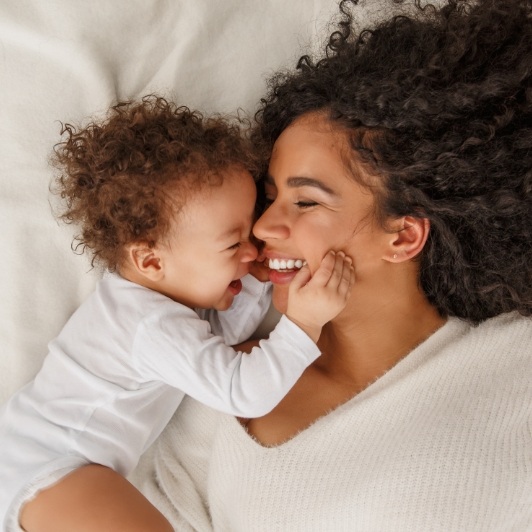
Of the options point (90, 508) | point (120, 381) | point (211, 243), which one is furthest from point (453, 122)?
point (90, 508)


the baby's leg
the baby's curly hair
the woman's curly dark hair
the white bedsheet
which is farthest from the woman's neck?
the white bedsheet

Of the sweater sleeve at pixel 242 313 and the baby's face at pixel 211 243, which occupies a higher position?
the baby's face at pixel 211 243

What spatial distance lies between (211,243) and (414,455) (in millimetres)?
747

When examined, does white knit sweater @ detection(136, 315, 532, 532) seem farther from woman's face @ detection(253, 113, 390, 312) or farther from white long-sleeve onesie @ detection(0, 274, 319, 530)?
woman's face @ detection(253, 113, 390, 312)

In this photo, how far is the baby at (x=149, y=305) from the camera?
173 cm

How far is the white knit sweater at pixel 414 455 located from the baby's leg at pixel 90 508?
0.94ft

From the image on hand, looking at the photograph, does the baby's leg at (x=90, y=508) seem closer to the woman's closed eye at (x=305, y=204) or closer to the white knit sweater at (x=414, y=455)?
the white knit sweater at (x=414, y=455)

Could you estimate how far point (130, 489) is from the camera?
179 cm

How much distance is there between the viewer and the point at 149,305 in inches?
71.7

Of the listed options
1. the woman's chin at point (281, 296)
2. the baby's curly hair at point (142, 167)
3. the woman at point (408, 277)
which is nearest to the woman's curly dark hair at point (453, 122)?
the woman at point (408, 277)

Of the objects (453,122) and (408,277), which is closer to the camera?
(453,122)

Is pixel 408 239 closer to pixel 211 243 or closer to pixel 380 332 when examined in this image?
pixel 380 332

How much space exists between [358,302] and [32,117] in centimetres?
113

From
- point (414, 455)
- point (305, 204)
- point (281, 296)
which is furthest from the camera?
point (281, 296)
